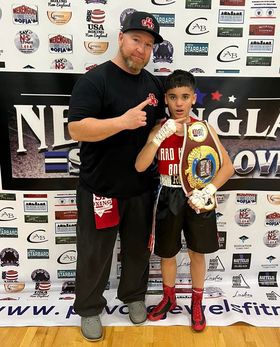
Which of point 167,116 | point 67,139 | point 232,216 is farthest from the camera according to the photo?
point 232,216

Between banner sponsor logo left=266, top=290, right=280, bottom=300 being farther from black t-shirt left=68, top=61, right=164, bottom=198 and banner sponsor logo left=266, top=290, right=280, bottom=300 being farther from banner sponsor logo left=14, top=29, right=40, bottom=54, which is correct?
banner sponsor logo left=14, top=29, right=40, bottom=54

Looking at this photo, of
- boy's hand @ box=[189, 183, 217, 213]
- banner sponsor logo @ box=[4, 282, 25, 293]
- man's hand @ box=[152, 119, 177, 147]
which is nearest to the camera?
man's hand @ box=[152, 119, 177, 147]

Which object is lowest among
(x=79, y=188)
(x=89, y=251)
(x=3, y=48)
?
(x=89, y=251)

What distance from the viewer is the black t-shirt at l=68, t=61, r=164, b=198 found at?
1.76 m

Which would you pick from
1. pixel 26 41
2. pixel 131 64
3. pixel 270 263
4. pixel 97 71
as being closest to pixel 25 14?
pixel 26 41

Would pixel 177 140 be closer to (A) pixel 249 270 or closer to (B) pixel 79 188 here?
(B) pixel 79 188

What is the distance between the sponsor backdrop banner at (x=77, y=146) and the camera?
2139 millimetres

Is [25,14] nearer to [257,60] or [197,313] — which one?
[257,60]

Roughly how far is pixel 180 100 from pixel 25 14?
962mm

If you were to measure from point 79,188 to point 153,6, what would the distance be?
1.04 m

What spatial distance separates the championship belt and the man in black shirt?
0.66 ft

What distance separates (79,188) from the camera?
6.56 ft

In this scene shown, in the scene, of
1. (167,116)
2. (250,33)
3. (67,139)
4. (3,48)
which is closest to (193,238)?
(167,116)

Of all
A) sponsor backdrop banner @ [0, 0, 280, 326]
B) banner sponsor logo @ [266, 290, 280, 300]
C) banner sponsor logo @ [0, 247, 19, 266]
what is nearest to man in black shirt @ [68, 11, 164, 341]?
sponsor backdrop banner @ [0, 0, 280, 326]
